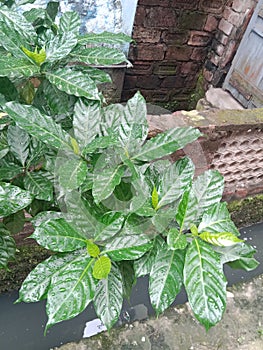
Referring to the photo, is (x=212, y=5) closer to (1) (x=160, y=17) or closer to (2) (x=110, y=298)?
(1) (x=160, y=17)

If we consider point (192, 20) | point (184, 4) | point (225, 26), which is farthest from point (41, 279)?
point (225, 26)

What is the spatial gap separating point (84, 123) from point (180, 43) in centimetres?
254

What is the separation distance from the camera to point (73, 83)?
2.70 feet

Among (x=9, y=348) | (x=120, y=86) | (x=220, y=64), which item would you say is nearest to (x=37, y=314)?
(x=9, y=348)

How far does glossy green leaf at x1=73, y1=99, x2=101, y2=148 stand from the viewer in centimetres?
85

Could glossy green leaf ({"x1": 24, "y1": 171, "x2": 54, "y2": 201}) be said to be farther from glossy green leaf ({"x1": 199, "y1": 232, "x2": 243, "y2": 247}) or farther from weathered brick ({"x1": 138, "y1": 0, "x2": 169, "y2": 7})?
weathered brick ({"x1": 138, "y1": 0, "x2": 169, "y2": 7})

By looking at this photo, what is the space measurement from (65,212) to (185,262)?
29 centimetres

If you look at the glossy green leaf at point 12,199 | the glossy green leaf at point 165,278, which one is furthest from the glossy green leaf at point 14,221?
the glossy green leaf at point 165,278

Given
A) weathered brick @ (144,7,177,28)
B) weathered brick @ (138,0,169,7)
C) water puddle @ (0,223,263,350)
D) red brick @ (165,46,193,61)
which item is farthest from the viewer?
red brick @ (165,46,193,61)

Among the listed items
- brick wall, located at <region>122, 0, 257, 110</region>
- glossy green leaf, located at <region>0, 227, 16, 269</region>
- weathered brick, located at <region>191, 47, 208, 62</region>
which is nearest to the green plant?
glossy green leaf, located at <region>0, 227, 16, 269</region>

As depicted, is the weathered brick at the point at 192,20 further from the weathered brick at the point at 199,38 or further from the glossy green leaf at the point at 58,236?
the glossy green leaf at the point at 58,236

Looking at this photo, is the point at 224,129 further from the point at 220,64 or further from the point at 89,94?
the point at 220,64

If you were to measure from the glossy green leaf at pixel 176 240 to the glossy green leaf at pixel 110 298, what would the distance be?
15 cm

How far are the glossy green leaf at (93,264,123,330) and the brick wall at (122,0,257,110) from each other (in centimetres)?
238
